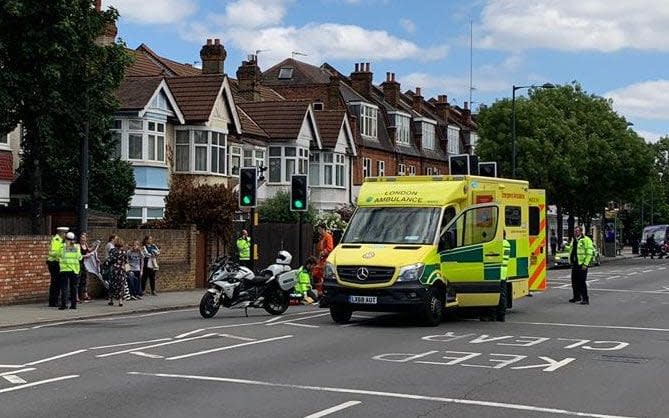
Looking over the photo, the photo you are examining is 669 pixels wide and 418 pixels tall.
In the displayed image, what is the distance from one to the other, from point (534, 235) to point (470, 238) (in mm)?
3871

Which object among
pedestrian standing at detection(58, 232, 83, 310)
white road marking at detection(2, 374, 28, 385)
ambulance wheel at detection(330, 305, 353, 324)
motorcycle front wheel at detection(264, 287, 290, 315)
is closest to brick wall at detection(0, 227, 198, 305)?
pedestrian standing at detection(58, 232, 83, 310)

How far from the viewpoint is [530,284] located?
21844 mm

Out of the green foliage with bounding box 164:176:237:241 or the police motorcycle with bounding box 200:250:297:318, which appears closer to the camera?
the police motorcycle with bounding box 200:250:297:318

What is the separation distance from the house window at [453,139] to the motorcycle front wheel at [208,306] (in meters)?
56.8

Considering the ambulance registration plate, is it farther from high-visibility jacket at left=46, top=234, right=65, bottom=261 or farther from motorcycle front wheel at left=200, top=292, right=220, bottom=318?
high-visibility jacket at left=46, top=234, right=65, bottom=261

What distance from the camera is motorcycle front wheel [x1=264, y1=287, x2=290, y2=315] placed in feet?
66.4

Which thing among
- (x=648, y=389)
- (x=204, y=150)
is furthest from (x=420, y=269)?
(x=204, y=150)

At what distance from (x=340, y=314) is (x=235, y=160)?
26.1 metres

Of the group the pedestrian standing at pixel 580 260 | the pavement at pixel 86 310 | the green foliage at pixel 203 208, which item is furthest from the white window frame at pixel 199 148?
the pedestrian standing at pixel 580 260

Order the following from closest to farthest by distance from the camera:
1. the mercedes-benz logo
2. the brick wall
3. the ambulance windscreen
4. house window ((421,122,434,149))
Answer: the mercedes-benz logo, the ambulance windscreen, the brick wall, house window ((421,122,434,149))

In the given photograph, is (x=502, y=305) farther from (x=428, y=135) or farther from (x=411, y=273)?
(x=428, y=135)

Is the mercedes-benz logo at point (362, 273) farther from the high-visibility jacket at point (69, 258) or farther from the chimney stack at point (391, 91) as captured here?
the chimney stack at point (391, 91)

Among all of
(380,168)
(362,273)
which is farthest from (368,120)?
(362,273)

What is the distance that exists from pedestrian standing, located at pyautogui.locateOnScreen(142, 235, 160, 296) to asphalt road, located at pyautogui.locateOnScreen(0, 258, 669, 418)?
6663 millimetres
